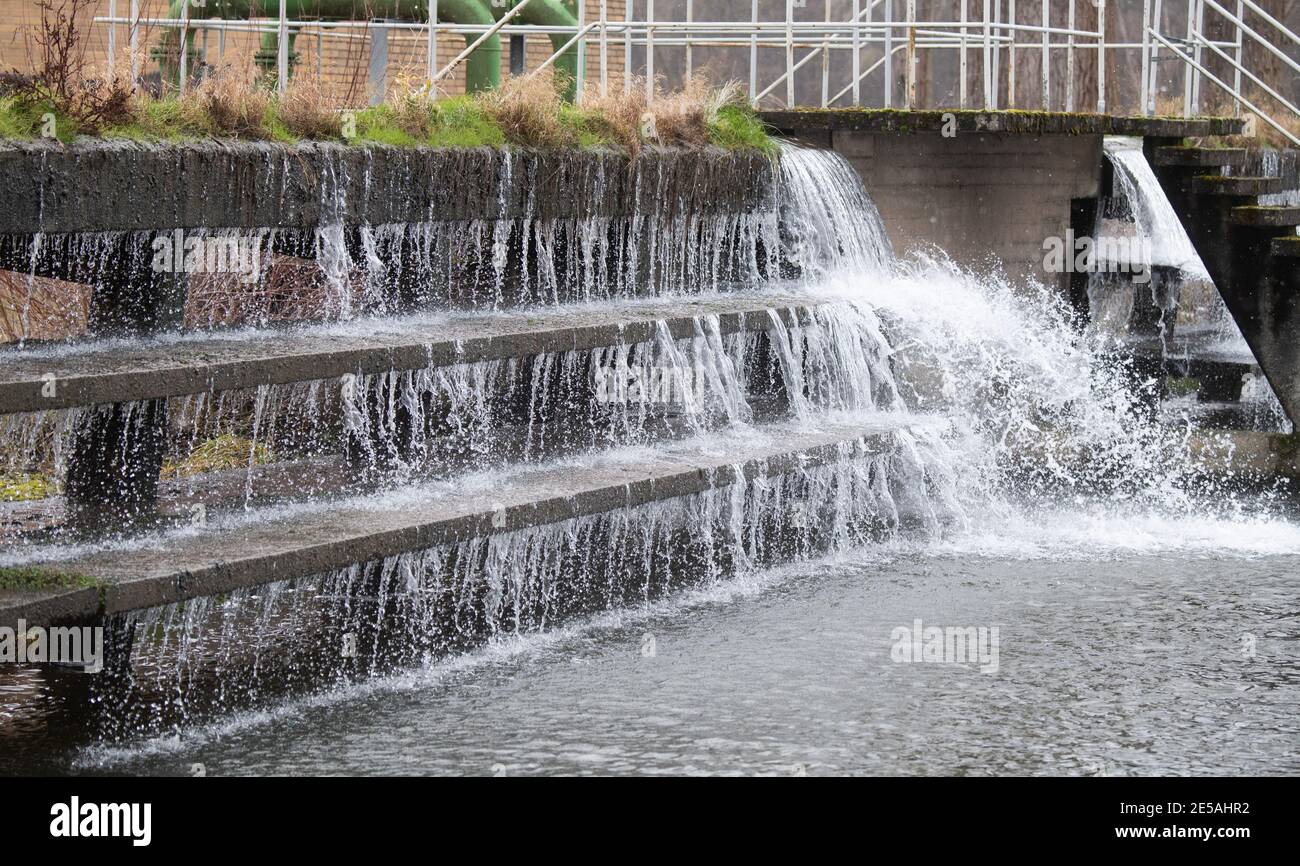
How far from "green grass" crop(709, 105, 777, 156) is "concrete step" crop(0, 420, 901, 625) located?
2.45 meters

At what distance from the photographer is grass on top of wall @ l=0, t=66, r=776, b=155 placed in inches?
320

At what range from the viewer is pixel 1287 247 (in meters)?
13.2

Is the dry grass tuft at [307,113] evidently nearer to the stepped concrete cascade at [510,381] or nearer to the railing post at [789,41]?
the stepped concrete cascade at [510,381]

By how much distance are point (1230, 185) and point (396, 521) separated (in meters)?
8.31

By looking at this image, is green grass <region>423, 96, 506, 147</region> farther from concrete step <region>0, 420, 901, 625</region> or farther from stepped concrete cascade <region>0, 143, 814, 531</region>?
concrete step <region>0, 420, 901, 625</region>

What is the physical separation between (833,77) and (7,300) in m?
39.5

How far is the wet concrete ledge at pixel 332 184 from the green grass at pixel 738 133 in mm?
130

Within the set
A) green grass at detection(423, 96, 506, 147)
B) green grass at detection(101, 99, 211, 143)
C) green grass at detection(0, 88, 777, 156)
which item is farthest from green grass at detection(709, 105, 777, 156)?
green grass at detection(101, 99, 211, 143)

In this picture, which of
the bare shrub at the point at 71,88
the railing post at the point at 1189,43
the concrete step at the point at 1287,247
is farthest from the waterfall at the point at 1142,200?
the bare shrub at the point at 71,88

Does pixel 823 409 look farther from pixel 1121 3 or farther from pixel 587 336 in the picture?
pixel 1121 3

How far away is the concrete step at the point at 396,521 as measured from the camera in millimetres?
6605

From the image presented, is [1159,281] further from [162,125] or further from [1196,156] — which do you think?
[162,125]
